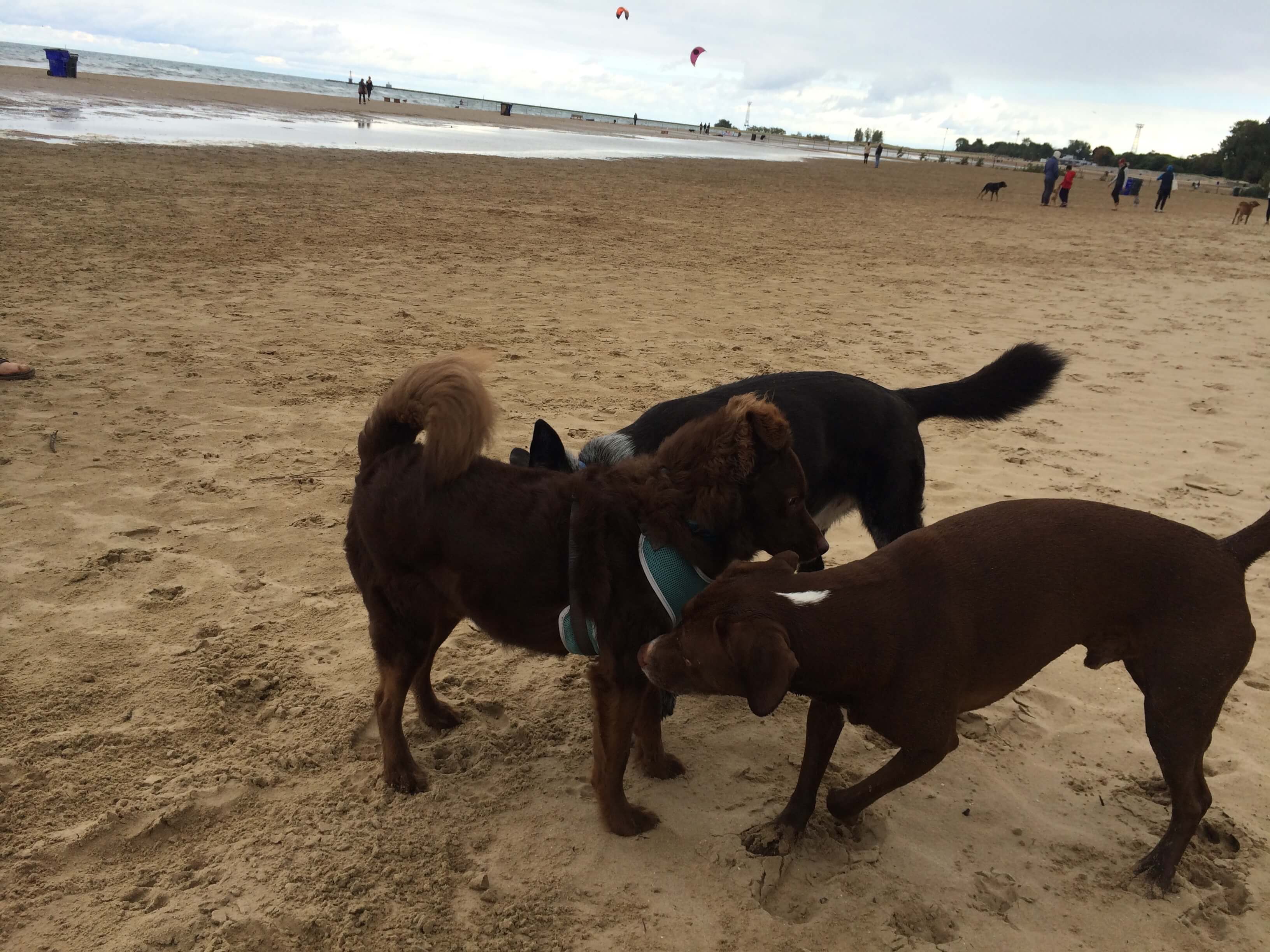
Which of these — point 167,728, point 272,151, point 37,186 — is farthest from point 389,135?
point 167,728

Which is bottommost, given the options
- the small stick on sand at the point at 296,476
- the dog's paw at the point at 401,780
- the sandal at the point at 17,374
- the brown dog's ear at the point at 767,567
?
the dog's paw at the point at 401,780

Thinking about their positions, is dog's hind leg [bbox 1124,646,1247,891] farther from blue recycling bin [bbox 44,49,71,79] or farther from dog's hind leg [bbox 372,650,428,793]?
blue recycling bin [bbox 44,49,71,79]

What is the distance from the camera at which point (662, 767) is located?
3389 mm

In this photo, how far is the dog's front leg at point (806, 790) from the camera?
9.71 ft

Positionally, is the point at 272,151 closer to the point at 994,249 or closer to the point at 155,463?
the point at 994,249

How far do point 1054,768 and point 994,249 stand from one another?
16605 mm

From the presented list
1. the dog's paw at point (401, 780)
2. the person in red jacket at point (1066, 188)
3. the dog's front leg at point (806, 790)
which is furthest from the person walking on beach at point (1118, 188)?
the dog's paw at point (401, 780)

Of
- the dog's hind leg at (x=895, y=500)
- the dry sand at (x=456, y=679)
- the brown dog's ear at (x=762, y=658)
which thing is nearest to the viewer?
the brown dog's ear at (x=762, y=658)

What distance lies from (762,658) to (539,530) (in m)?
0.99

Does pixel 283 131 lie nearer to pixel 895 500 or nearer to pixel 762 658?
pixel 895 500

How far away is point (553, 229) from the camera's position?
49.1 ft

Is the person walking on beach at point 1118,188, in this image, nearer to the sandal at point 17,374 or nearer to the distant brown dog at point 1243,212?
the distant brown dog at point 1243,212

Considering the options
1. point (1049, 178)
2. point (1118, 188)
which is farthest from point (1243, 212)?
point (1049, 178)

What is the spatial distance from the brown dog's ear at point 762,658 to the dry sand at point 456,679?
30.8 inches
